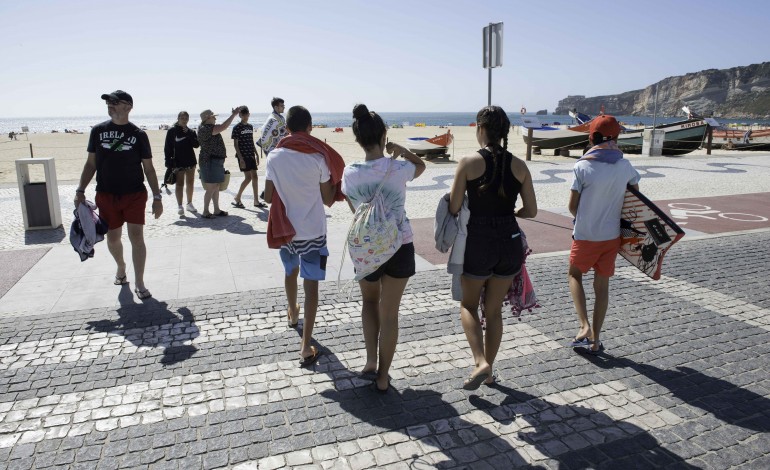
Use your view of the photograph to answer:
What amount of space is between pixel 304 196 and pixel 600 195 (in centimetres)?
212

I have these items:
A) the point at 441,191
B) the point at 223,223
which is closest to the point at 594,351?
the point at 223,223

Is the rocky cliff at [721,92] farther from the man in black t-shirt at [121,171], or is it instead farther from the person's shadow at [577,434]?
the person's shadow at [577,434]

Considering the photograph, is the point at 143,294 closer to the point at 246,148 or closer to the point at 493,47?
the point at 246,148

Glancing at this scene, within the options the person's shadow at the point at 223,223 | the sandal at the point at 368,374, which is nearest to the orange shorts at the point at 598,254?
the sandal at the point at 368,374

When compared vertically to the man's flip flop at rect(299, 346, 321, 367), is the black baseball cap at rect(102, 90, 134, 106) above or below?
above

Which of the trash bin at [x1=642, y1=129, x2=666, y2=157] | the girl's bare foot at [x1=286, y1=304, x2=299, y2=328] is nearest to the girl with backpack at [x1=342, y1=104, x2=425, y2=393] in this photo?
the girl's bare foot at [x1=286, y1=304, x2=299, y2=328]

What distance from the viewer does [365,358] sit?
417 centimetres

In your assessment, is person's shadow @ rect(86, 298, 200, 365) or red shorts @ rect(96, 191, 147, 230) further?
red shorts @ rect(96, 191, 147, 230)

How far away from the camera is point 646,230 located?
3938mm

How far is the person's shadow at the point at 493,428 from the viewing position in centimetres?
294

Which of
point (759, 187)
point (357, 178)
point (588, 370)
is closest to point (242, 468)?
point (357, 178)

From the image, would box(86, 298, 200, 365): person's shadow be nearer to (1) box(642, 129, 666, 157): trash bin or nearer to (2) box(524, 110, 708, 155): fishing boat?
(2) box(524, 110, 708, 155): fishing boat

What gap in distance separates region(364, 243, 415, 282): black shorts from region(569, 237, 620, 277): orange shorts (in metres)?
1.48

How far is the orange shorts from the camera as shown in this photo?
4.04m
